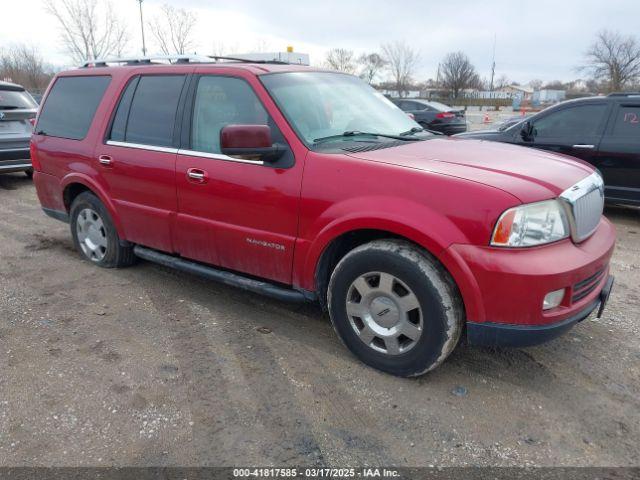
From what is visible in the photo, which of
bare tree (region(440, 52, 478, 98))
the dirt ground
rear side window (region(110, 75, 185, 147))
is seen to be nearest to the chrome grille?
the dirt ground

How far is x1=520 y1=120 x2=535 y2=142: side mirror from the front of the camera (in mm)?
7055

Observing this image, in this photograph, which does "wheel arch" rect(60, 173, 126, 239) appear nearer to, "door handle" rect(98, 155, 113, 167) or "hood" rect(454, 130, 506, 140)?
"door handle" rect(98, 155, 113, 167)

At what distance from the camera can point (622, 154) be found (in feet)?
20.5

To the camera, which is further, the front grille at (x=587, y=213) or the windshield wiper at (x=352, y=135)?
the windshield wiper at (x=352, y=135)

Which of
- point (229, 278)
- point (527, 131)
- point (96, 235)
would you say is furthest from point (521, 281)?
point (527, 131)

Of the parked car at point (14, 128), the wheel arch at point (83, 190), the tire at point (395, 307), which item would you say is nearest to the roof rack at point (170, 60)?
the wheel arch at point (83, 190)

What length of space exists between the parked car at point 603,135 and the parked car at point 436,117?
28.3ft

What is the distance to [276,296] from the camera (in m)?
3.38

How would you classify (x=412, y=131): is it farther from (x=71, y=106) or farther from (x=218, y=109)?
(x=71, y=106)

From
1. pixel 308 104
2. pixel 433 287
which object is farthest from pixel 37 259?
pixel 433 287

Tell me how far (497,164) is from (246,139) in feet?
4.84

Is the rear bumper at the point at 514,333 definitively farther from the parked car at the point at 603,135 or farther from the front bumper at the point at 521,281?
the parked car at the point at 603,135

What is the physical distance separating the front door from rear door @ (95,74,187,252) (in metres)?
0.15

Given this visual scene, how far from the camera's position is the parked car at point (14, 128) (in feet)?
27.0
